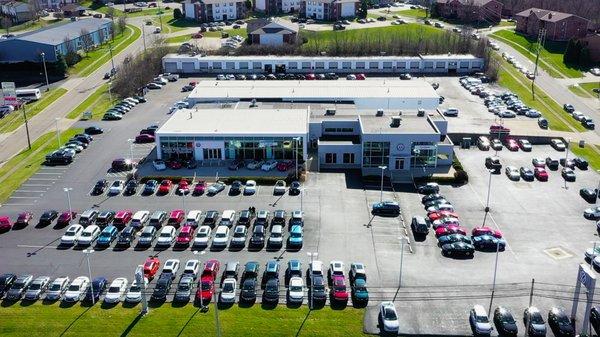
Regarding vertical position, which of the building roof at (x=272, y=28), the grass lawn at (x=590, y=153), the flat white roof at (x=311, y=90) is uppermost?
the building roof at (x=272, y=28)

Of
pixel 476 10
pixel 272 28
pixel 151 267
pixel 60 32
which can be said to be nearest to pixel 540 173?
pixel 151 267

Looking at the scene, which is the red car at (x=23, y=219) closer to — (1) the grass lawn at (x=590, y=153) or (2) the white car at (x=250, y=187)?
(2) the white car at (x=250, y=187)

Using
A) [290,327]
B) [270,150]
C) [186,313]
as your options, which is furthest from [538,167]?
[186,313]

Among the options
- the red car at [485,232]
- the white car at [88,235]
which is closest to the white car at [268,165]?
the white car at [88,235]

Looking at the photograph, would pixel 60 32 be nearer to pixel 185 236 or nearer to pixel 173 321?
pixel 185 236

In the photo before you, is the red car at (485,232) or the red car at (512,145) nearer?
the red car at (485,232)

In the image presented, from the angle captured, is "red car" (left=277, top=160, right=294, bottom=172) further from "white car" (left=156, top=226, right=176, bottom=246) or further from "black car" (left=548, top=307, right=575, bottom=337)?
"black car" (left=548, top=307, right=575, bottom=337)

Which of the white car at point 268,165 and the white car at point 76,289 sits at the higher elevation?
the white car at point 268,165
